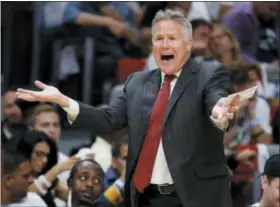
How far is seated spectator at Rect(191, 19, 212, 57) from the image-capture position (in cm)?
533

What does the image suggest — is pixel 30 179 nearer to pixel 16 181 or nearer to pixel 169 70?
pixel 16 181

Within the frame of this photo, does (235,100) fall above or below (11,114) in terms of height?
above

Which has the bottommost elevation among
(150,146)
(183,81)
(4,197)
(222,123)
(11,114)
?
(4,197)

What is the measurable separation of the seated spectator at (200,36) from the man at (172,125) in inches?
89.5

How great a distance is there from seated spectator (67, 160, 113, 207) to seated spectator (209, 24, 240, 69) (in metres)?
1.40

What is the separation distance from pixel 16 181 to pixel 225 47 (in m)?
1.85

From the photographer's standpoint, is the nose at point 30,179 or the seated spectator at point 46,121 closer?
the nose at point 30,179

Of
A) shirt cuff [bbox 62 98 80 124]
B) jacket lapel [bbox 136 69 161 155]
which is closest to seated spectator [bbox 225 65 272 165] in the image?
jacket lapel [bbox 136 69 161 155]

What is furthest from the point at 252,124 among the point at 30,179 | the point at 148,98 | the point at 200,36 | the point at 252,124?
the point at 148,98

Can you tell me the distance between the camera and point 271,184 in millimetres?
3986

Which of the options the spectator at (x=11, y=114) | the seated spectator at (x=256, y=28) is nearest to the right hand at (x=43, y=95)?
the spectator at (x=11, y=114)

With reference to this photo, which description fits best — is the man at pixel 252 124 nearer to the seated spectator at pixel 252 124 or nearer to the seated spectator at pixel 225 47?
the seated spectator at pixel 252 124

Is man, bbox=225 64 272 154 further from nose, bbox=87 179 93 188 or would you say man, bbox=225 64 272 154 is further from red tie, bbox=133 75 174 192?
red tie, bbox=133 75 174 192

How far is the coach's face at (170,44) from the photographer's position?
2988 mm
